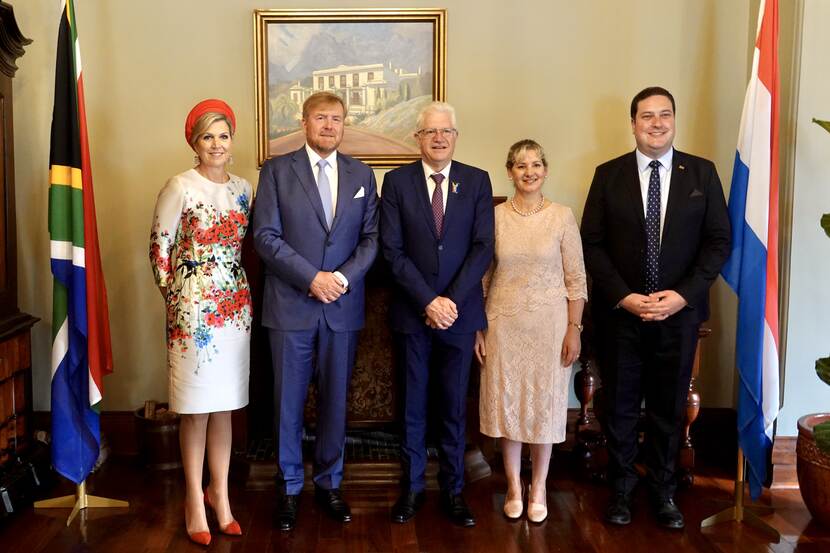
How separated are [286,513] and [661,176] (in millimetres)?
2032

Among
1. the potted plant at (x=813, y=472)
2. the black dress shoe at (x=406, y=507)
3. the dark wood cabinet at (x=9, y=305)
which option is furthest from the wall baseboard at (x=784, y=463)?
the dark wood cabinet at (x=9, y=305)

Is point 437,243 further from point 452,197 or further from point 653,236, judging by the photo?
point 653,236

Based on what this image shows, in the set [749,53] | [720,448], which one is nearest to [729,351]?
[720,448]

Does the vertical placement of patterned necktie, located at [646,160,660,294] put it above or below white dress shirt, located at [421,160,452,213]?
below

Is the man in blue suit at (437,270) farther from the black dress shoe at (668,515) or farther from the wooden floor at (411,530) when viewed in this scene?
the black dress shoe at (668,515)

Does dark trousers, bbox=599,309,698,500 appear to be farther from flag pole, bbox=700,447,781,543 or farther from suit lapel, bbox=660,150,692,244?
suit lapel, bbox=660,150,692,244

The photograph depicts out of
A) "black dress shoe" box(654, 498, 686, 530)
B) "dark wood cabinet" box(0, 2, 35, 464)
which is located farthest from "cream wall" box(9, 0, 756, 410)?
"black dress shoe" box(654, 498, 686, 530)

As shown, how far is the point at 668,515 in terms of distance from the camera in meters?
2.97

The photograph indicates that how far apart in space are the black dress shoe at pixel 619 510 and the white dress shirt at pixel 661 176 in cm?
111

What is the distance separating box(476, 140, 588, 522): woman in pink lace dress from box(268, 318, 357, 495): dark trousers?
60cm

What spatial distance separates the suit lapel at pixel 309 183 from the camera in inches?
113

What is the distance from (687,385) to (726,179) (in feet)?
4.63

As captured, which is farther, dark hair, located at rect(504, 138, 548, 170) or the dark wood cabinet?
the dark wood cabinet

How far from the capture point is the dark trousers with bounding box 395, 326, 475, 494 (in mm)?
2943
